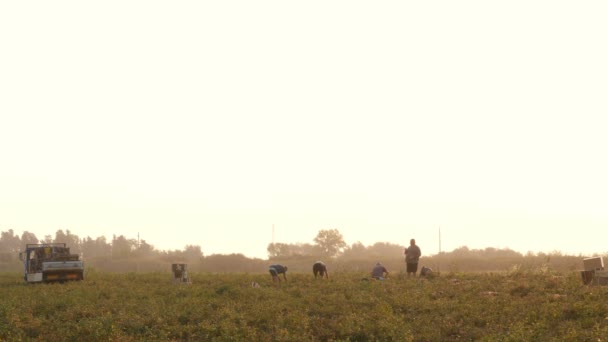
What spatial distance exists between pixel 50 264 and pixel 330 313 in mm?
23130

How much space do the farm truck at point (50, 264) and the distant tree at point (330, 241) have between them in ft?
269

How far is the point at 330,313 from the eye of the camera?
859 inches

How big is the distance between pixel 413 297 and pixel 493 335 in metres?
6.52

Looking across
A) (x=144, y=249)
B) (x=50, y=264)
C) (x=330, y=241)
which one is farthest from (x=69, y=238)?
(x=50, y=264)

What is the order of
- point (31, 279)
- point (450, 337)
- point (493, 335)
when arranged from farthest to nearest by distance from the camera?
point (31, 279), point (450, 337), point (493, 335)

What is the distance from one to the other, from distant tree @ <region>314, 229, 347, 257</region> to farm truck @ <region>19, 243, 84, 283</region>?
81949 mm

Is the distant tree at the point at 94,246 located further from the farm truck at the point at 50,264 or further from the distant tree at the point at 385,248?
the farm truck at the point at 50,264

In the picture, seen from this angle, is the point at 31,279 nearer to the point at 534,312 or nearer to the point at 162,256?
the point at 534,312

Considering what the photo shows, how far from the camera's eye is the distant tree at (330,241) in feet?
401

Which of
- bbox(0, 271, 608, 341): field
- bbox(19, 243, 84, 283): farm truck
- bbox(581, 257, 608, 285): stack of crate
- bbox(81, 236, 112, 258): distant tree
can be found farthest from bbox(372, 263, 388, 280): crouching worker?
bbox(81, 236, 112, 258): distant tree

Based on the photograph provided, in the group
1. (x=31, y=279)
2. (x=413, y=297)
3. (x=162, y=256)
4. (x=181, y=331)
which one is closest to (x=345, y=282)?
(x=413, y=297)

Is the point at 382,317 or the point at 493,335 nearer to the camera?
the point at 493,335

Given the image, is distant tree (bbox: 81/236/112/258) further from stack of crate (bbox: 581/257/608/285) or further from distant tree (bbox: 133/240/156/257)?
stack of crate (bbox: 581/257/608/285)

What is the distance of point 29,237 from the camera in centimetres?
15950
